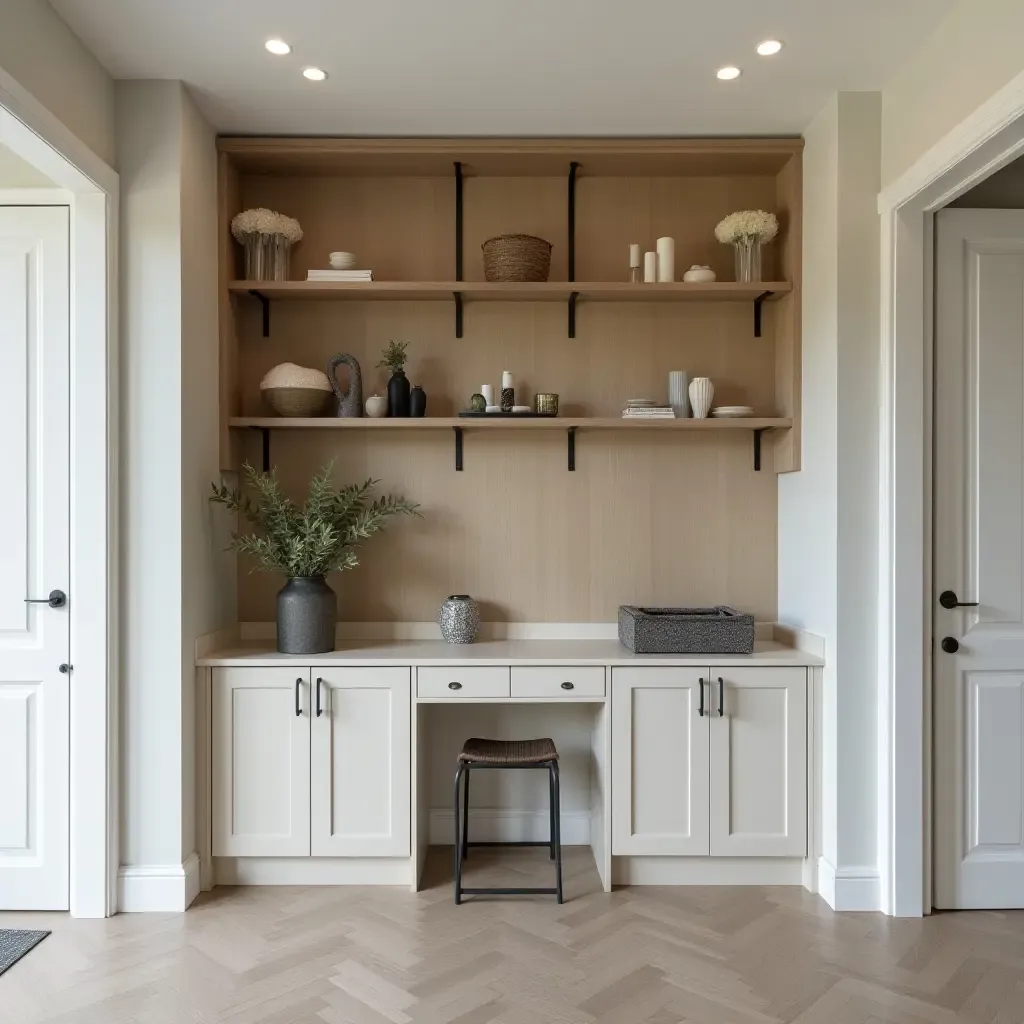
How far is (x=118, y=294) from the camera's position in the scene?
8.80ft

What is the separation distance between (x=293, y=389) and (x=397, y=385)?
1.31 feet

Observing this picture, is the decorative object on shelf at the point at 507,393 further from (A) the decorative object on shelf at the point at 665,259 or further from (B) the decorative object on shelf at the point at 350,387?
(A) the decorative object on shelf at the point at 665,259

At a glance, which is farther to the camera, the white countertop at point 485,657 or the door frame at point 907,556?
the white countertop at point 485,657

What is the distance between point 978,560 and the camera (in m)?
2.72

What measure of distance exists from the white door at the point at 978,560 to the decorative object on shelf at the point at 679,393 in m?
0.89

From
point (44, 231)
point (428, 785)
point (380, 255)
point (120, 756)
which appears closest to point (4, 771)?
point (120, 756)

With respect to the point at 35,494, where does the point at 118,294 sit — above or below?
above

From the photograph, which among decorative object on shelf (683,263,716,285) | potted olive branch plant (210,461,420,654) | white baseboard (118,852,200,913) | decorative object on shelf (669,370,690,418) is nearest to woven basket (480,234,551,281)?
decorative object on shelf (683,263,716,285)

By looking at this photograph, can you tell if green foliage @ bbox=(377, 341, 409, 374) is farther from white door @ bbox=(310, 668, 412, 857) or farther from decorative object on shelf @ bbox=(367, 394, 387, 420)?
white door @ bbox=(310, 668, 412, 857)

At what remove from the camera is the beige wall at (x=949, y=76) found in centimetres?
203

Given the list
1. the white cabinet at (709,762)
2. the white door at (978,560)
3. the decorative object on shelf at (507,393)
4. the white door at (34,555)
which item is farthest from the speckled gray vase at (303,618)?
the white door at (978,560)

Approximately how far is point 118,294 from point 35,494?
2.42ft

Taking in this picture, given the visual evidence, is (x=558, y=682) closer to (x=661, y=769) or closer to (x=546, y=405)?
(x=661, y=769)

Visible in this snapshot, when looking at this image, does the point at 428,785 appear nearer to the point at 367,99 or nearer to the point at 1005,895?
the point at 1005,895
